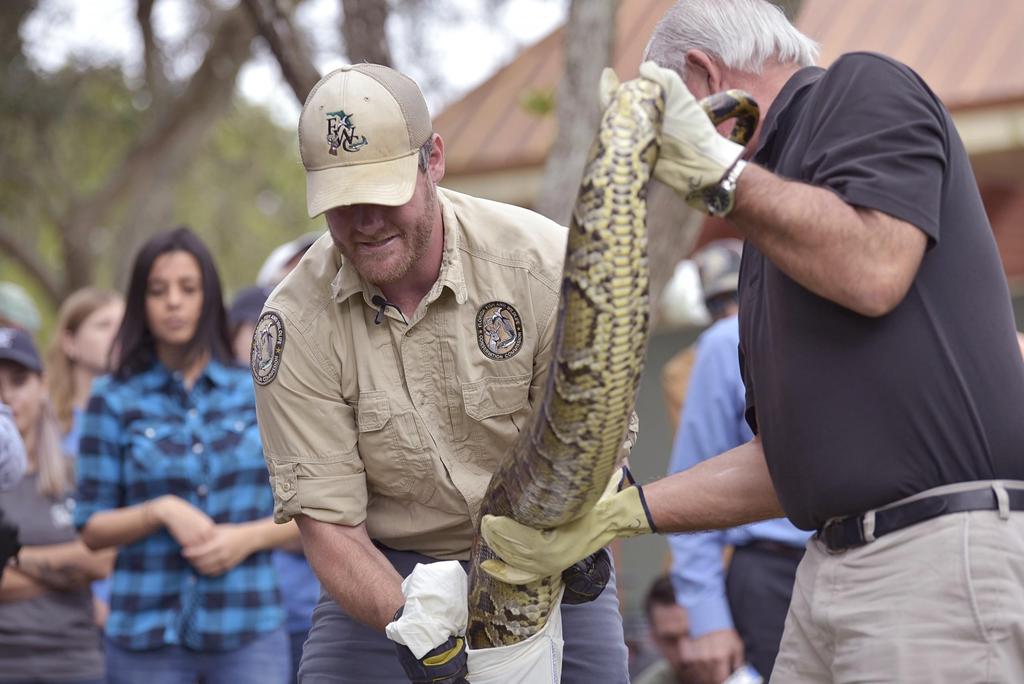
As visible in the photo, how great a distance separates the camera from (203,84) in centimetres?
Answer: 1488

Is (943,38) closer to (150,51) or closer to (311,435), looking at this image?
(311,435)

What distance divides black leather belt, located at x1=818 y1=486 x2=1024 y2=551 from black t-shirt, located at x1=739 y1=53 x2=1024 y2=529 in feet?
0.11

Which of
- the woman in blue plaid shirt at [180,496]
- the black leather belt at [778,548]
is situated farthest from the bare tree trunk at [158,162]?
the black leather belt at [778,548]

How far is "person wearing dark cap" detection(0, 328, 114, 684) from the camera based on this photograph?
20.2 ft

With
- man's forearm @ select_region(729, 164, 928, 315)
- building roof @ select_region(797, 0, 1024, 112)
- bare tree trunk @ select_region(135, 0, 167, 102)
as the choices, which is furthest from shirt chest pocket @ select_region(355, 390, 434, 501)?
bare tree trunk @ select_region(135, 0, 167, 102)

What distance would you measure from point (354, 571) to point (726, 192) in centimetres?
173

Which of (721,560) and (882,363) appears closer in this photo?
(882,363)

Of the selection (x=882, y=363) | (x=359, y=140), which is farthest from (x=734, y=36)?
(x=359, y=140)

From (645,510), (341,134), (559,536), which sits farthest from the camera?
(341,134)

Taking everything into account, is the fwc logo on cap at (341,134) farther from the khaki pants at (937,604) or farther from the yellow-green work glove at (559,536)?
the khaki pants at (937,604)

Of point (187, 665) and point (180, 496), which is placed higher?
point (180, 496)

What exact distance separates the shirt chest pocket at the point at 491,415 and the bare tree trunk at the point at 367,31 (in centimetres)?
334

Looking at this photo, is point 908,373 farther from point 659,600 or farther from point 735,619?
point 659,600

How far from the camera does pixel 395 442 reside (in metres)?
4.18
